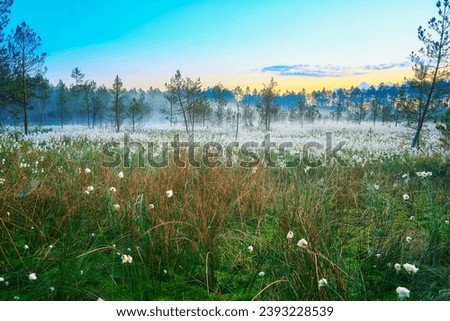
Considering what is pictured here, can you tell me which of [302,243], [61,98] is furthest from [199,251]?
[61,98]

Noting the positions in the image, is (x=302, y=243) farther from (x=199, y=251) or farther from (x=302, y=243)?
(x=199, y=251)

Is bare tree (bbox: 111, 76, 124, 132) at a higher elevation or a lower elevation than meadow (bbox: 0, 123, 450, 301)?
higher

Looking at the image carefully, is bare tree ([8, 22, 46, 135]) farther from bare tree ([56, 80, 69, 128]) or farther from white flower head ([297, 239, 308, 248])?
bare tree ([56, 80, 69, 128])

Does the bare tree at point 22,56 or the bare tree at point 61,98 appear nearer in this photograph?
the bare tree at point 22,56

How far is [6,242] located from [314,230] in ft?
8.85

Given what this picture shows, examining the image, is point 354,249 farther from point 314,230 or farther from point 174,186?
point 174,186

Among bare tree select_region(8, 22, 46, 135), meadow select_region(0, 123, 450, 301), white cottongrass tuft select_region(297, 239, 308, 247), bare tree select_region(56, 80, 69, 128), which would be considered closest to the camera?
white cottongrass tuft select_region(297, 239, 308, 247)

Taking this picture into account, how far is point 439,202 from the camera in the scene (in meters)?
5.21

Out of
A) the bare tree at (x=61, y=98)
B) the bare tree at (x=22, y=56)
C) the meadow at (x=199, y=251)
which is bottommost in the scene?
the meadow at (x=199, y=251)

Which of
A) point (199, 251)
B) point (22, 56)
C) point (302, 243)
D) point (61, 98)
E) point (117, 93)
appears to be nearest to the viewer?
point (302, 243)

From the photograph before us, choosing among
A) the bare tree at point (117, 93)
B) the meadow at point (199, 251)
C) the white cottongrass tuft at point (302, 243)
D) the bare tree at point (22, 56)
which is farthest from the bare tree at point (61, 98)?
the white cottongrass tuft at point (302, 243)

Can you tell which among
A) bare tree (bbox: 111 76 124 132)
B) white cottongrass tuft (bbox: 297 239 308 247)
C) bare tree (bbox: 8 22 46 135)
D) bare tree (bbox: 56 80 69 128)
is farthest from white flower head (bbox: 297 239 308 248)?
bare tree (bbox: 56 80 69 128)

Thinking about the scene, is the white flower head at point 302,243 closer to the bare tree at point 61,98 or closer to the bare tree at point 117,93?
the bare tree at point 117,93

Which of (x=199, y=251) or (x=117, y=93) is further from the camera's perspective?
(x=117, y=93)
